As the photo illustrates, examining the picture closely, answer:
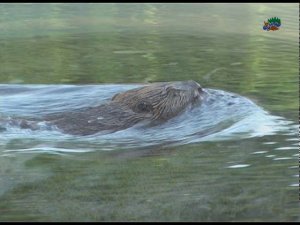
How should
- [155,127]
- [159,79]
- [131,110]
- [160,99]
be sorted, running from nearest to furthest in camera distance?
[155,127] → [131,110] → [160,99] → [159,79]

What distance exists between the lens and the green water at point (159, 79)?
4191 mm

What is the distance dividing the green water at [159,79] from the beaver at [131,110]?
61cm

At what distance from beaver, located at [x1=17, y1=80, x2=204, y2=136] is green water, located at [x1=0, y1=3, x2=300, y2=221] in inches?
24.0

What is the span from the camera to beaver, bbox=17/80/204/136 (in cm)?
607

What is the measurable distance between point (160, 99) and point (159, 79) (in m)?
1.71

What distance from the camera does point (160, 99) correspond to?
657 centimetres

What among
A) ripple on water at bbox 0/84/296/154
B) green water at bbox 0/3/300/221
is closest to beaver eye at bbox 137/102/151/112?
ripple on water at bbox 0/84/296/154

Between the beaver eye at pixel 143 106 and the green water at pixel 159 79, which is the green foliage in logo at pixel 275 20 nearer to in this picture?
the green water at pixel 159 79

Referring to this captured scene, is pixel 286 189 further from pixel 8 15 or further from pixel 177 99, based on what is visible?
pixel 8 15

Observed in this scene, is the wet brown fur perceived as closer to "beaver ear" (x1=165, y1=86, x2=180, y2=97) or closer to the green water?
"beaver ear" (x1=165, y1=86, x2=180, y2=97)

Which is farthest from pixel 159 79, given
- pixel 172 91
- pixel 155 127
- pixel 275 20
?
pixel 275 20

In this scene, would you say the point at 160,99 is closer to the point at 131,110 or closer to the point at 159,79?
the point at 131,110

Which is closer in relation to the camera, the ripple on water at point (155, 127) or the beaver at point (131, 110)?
the ripple on water at point (155, 127)

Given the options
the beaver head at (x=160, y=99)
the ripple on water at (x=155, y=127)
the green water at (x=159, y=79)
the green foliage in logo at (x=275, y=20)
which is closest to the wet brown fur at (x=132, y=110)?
the beaver head at (x=160, y=99)
